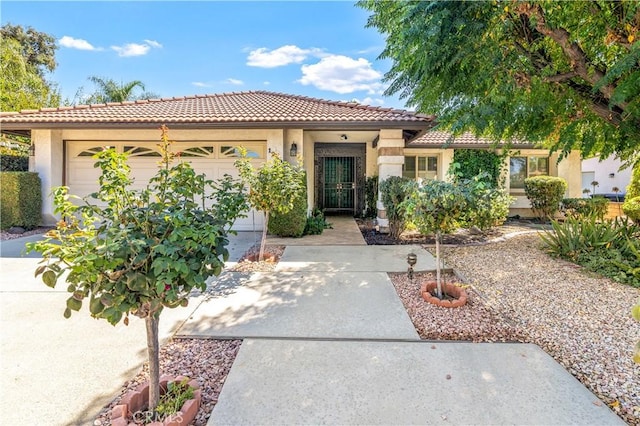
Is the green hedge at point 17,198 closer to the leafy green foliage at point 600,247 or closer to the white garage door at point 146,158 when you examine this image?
the white garage door at point 146,158

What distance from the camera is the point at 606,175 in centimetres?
1866

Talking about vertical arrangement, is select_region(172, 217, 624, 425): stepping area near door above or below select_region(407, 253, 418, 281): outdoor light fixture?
below

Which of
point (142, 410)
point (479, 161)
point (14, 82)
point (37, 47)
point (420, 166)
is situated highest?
point (37, 47)

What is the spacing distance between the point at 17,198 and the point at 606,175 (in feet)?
91.5

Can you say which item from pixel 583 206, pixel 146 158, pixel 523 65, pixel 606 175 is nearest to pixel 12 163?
pixel 146 158

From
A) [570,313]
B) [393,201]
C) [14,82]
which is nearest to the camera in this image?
[570,313]

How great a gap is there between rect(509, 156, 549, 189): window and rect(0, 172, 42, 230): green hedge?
652 inches

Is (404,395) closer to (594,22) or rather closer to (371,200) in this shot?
(594,22)

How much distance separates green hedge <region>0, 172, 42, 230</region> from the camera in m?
8.45

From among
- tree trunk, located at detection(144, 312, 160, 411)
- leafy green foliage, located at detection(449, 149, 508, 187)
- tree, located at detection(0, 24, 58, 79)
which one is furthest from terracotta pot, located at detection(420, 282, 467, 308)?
tree, located at detection(0, 24, 58, 79)

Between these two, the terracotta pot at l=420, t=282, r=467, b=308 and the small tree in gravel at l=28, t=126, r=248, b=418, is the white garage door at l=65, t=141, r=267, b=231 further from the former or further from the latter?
the small tree in gravel at l=28, t=126, r=248, b=418

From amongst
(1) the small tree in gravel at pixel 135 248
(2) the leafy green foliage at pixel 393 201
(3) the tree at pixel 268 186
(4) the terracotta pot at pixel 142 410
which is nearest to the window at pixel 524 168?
(2) the leafy green foliage at pixel 393 201

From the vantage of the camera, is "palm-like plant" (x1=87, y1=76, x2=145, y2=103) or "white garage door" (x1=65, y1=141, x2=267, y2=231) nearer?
"white garage door" (x1=65, y1=141, x2=267, y2=231)

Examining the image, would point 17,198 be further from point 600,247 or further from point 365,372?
point 600,247
